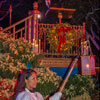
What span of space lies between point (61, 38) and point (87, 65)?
2.45 meters

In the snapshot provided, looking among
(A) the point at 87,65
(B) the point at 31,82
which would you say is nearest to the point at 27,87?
(B) the point at 31,82

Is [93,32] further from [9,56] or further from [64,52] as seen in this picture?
[9,56]

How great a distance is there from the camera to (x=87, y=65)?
29.2 ft

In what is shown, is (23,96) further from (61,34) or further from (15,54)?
(61,34)

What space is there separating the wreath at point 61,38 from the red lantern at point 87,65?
5.35 ft

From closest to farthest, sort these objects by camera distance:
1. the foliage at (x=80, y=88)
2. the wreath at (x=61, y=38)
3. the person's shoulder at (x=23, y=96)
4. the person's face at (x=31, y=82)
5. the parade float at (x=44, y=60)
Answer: the person's shoulder at (x=23, y=96)
the person's face at (x=31, y=82)
the parade float at (x=44, y=60)
the foliage at (x=80, y=88)
the wreath at (x=61, y=38)

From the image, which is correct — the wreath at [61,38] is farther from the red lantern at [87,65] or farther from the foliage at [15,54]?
the foliage at [15,54]

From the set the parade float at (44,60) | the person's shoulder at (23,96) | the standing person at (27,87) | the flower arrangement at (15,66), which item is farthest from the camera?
the parade float at (44,60)

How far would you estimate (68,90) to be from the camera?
923cm

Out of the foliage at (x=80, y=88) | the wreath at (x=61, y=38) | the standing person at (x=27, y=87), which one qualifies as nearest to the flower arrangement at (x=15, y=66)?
the foliage at (x=80, y=88)

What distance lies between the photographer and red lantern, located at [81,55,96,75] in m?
8.76

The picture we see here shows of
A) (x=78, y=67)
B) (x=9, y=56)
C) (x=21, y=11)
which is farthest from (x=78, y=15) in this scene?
(x=9, y=56)

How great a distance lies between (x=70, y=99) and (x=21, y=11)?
45.7 feet

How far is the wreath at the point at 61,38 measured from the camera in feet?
34.3
